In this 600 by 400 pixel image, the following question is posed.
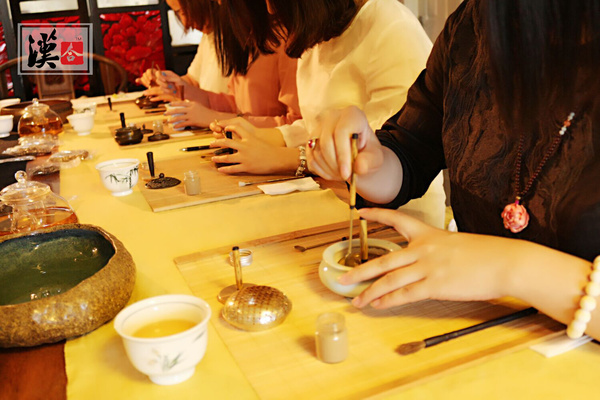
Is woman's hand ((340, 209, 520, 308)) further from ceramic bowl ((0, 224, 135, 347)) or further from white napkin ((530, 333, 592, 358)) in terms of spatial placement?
ceramic bowl ((0, 224, 135, 347))

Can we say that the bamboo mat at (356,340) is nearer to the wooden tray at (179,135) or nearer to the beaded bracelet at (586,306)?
the beaded bracelet at (586,306)

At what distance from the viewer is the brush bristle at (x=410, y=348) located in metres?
0.77

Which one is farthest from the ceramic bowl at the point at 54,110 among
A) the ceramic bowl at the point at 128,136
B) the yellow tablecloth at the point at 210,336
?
the yellow tablecloth at the point at 210,336

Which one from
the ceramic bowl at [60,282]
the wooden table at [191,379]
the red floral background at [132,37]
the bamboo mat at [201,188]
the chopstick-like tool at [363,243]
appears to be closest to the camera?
the wooden table at [191,379]

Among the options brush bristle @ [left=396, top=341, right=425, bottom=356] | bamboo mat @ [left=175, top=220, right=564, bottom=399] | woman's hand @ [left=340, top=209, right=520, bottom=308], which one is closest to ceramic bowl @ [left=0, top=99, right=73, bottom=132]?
bamboo mat @ [left=175, top=220, right=564, bottom=399]

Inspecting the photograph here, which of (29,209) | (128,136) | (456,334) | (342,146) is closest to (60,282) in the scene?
(29,209)

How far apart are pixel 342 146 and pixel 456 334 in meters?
0.39

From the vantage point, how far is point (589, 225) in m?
0.87

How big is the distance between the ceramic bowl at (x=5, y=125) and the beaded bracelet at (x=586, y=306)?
2416mm

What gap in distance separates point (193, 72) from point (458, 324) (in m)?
3.29

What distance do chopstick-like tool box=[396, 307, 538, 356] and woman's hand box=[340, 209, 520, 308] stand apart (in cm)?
4

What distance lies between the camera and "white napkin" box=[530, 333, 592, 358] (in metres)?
0.76

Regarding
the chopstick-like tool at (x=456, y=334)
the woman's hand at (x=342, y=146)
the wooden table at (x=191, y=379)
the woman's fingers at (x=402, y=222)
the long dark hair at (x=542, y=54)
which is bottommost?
the wooden table at (x=191, y=379)

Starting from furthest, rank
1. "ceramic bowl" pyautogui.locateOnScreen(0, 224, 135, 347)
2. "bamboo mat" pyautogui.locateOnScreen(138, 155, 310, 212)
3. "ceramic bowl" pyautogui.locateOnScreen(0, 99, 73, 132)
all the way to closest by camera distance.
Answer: "ceramic bowl" pyautogui.locateOnScreen(0, 99, 73, 132), "bamboo mat" pyautogui.locateOnScreen(138, 155, 310, 212), "ceramic bowl" pyautogui.locateOnScreen(0, 224, 135, 347)
